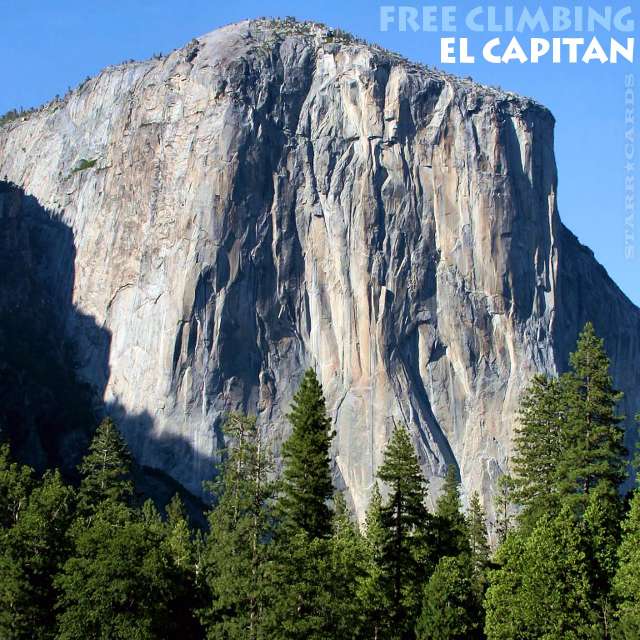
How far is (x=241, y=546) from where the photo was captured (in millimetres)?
52562

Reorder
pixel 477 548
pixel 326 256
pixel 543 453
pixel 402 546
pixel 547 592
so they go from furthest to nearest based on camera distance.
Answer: pixel 326 256, pixel 477 548, pixel 543 453, pixel 402 546, pixel 547 592

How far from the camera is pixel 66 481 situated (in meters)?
115

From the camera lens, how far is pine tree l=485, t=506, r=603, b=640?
4950 cm

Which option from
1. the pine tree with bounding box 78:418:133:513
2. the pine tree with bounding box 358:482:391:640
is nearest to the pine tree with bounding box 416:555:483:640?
the pine tree with bounding box 358:482:391:640

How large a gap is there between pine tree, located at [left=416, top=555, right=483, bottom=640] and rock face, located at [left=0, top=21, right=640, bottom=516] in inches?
2631

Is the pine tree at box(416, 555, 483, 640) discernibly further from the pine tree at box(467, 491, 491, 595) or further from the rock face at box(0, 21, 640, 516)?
the rock face at box(0, 21, 640, 516)

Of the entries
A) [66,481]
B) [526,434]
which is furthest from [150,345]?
[526,434]

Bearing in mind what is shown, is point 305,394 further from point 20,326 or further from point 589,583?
point 20,326

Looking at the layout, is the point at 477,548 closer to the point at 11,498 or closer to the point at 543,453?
the point at 543,453

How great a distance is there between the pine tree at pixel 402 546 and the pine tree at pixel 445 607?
2.51 ft

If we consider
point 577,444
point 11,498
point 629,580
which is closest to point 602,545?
point 629,580

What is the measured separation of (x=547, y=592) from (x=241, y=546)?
12.2m

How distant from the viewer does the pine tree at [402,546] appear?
58594 millimetres

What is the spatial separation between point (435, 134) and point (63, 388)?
47004mm
